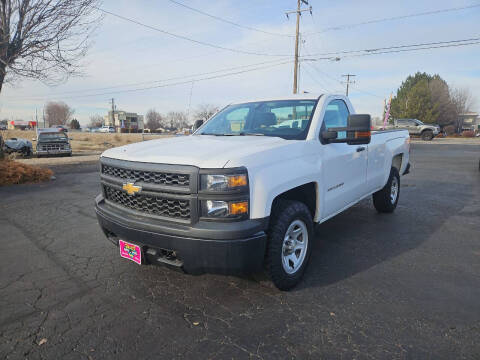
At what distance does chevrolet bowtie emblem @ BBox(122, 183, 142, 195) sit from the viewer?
2761 mm

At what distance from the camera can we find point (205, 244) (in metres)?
2.40

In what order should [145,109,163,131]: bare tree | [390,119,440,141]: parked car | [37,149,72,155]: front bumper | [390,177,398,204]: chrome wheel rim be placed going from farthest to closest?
[145,109,163,131]: bare tree < [390,119,440,141]: parked car < [37,149,72,155]: front bumper < [390,177,398,204]: chrome wheel rim

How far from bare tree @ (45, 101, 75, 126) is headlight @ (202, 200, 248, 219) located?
12910cm

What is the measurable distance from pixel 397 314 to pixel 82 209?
542cm

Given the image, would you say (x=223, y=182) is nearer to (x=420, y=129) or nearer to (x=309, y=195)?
(x=309, y=195)

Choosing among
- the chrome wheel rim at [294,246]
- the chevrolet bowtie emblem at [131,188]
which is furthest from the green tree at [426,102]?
the chevrolet bowtie emblem at [131,188]

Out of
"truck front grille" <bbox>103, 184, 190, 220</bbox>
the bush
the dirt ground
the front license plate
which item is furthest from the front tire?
the dirt ground

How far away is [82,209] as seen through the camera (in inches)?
238

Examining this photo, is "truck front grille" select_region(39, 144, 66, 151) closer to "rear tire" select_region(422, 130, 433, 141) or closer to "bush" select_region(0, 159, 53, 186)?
"bush" select_region(0, 159, 53, 186)

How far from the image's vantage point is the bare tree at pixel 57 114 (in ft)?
373

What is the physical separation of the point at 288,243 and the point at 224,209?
881 millimetres

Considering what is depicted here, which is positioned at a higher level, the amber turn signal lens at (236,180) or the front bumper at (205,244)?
the amber turn signal lens at (236,180)

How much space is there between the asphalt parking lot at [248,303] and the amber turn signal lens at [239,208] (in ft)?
2.86

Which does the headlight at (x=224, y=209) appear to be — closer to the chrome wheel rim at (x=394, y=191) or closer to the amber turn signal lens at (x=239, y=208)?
the amber turn signal lens at (x=239, y=208)
